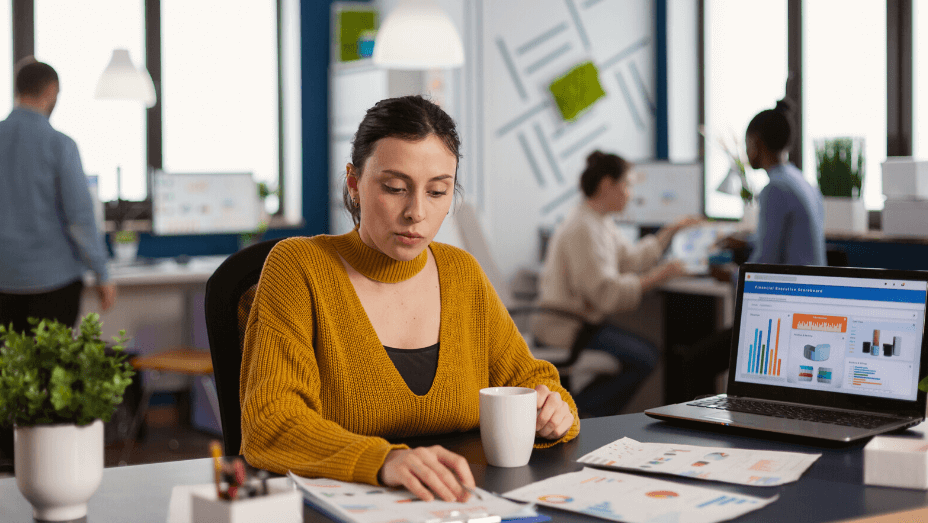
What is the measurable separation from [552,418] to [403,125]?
1.60ft

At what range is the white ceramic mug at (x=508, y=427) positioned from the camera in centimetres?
121

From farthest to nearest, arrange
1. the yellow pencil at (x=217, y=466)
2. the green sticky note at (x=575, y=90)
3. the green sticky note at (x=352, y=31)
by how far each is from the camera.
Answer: the green sticky note at (x=352, y=31)
the green sticky note at (x=575, y=90)
the yellow pencil at (x=217, y=466)

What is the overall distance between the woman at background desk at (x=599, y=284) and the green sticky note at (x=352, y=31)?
199cm

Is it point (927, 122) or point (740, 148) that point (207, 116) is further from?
point (927, 122)

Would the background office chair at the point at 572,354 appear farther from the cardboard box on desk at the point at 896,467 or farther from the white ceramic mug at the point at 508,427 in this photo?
the cardboard box on desk at the point at 896,467

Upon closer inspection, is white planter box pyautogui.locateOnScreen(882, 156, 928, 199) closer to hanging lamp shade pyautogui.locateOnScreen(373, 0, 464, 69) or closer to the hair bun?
the hair bun

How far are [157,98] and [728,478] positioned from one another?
184 inches

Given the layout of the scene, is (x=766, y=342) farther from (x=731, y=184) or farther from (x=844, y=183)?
(x=731, y=184)

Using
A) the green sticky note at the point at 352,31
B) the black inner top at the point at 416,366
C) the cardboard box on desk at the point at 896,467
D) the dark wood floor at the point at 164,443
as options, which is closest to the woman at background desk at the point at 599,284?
the dark wood floor at the point at 164,443

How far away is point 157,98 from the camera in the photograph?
5.23 meters

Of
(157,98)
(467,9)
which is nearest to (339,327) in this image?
(467,9)

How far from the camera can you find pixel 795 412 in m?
1.47

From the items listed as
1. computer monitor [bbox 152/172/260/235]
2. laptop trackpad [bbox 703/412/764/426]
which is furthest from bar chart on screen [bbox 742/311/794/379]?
computer monitor [bbox 152/172/260/235]

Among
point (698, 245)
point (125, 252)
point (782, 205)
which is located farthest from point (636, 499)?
point (125, 252)
